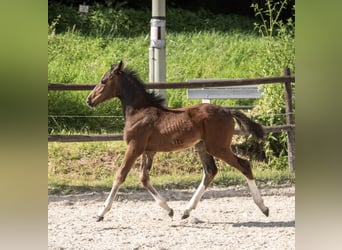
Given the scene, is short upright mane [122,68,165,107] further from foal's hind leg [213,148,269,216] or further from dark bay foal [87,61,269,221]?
foal's hind leg [213,148,269,216]

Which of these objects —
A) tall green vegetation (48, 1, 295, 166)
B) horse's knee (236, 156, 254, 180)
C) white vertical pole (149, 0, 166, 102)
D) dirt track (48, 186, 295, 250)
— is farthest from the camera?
tall green vegetation (48, 1, 295, 166)

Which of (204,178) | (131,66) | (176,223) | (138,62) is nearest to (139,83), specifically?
(204,178)

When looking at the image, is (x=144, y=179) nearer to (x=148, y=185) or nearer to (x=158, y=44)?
(x=148, y=185)

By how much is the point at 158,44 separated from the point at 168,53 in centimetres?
413

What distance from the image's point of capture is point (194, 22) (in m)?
13.9

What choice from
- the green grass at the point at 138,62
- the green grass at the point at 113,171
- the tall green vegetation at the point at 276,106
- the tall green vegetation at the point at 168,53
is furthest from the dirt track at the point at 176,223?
the green grass at the point at 138,62

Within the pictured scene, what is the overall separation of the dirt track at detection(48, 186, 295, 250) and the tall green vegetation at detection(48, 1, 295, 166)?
1.53m

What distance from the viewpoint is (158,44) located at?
724 cm

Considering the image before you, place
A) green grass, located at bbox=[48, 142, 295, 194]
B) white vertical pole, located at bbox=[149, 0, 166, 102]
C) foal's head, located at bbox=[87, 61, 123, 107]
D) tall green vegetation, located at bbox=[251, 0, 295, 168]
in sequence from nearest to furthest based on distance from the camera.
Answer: foal's head, located at bbox=[87, 61, 123, 107] → green grass, located at bbox=[48, 142, 295, 194] → white vertical pole, located at bbox=[149, 0, 166, 102] → tall green vegetation, located at bbox=[251, 0, 295, 168]

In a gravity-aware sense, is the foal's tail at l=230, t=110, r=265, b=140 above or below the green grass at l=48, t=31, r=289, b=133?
below

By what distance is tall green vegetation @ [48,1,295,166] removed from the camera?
7844 mm

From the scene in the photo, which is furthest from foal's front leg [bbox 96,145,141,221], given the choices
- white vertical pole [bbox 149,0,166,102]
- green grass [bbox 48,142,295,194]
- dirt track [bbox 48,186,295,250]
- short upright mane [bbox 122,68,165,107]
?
white vertical pole [bbox 149,0,166,102]
